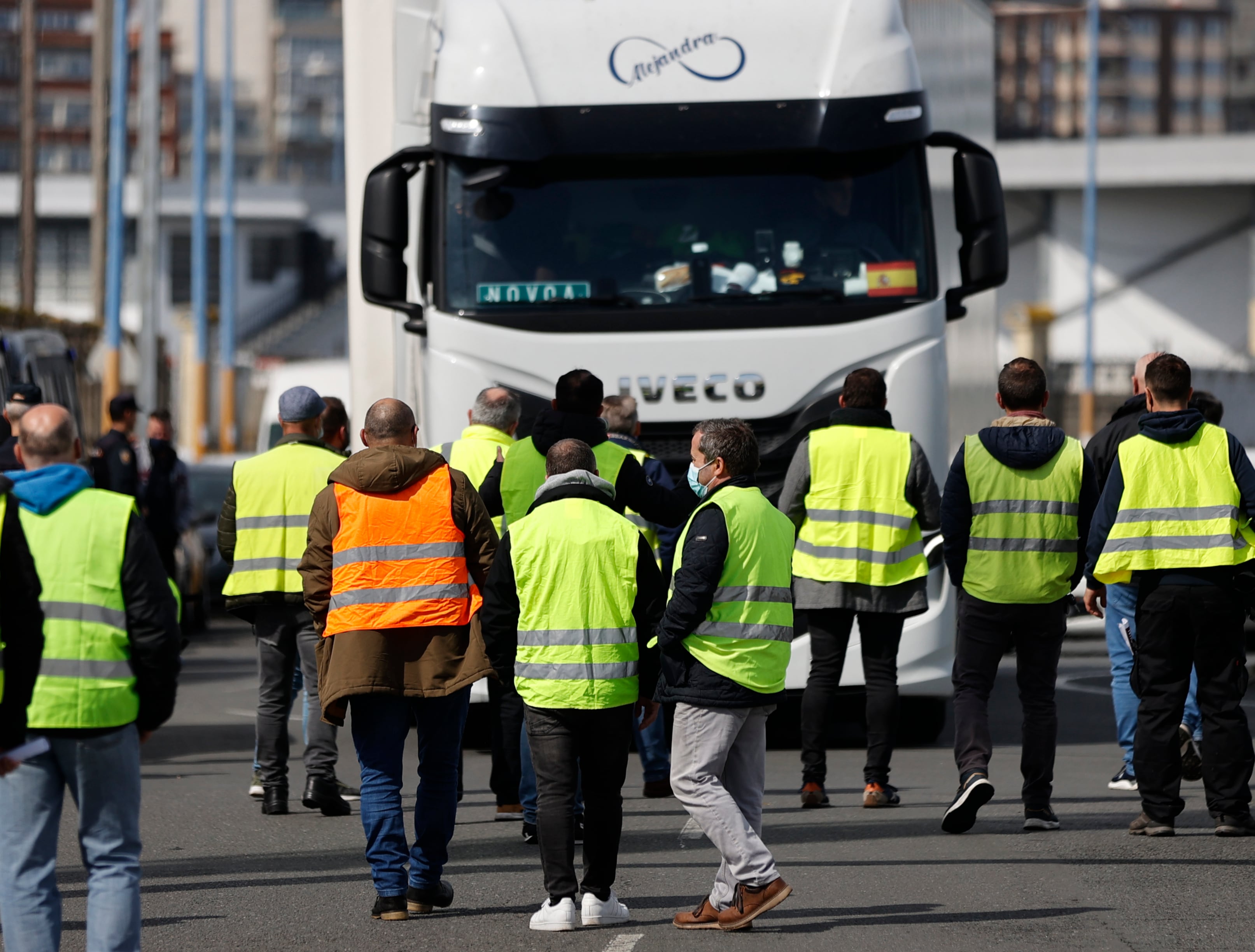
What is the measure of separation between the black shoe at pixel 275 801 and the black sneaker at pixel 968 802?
9.64ft

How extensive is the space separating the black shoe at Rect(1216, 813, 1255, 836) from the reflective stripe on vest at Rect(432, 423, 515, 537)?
3.24m

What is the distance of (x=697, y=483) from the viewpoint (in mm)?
7559

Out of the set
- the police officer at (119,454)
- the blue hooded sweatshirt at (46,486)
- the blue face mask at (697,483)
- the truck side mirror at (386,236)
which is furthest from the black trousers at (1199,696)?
the police officer at (119,454)

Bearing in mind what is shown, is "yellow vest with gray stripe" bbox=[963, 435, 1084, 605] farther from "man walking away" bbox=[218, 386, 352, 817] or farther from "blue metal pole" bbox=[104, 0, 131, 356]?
"blue metal pole" bbox=[104, 0, 131, 356]

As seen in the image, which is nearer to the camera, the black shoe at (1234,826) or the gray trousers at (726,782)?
the gray trousers at (726,782)

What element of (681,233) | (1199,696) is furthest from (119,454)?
(1199,696)

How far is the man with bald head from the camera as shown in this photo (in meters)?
9.57

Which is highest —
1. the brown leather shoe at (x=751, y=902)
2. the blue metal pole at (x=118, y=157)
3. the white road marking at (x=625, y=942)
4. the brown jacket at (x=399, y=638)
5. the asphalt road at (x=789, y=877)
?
the blue metal pole at (x=118, y=157)

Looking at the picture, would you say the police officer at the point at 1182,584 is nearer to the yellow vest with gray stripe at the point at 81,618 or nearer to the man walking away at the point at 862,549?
the man walking away at the point at 862,549

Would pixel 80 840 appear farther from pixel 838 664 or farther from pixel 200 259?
pixel 200 259

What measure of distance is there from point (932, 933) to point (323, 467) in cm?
370

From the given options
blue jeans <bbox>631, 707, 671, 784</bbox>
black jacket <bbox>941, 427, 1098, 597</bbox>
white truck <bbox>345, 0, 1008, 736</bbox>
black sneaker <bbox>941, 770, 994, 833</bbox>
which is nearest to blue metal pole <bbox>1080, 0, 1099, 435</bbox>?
white truck <bbox>345, 0, 1008, 736</bbox>

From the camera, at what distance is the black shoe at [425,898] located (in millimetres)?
6973

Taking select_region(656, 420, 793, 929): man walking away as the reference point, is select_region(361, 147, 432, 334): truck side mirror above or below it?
above
